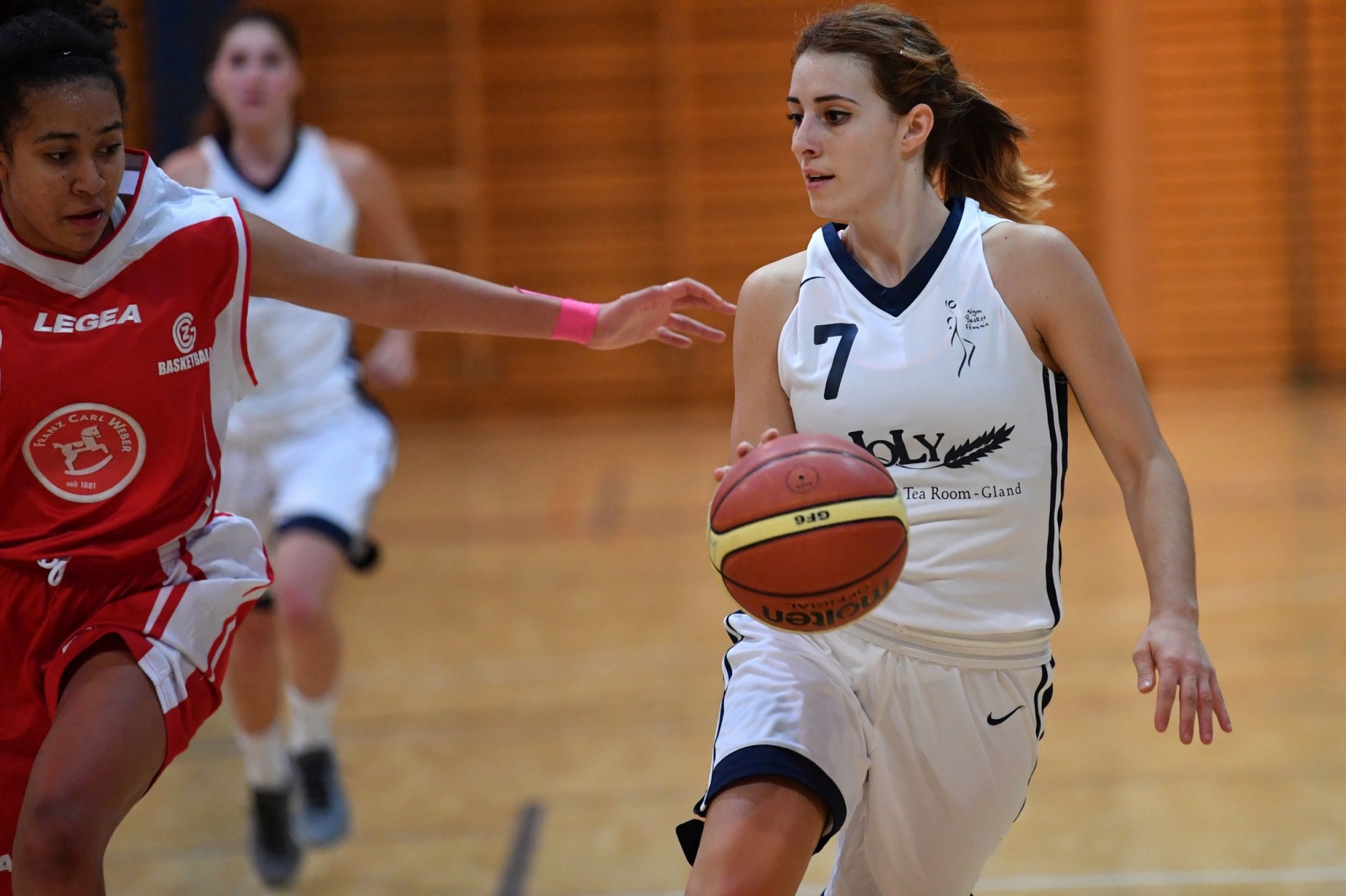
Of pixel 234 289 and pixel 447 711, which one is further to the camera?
pixel 447 711

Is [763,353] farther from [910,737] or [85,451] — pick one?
[85,451]

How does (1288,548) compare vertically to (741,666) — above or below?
below

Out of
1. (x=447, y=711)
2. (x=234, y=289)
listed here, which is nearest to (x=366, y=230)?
(x=447, y=711)

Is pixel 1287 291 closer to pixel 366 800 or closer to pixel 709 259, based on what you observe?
pixel 709 259

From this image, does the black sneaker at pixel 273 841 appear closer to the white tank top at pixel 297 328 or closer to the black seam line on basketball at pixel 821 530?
the white tank top at pixel 297 328

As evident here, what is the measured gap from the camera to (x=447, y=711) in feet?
19.8

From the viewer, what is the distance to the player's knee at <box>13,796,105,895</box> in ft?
7.34

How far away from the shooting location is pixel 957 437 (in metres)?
2.66

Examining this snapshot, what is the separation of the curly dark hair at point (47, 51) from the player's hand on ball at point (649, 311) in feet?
3.25

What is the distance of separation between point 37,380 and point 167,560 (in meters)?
0.39

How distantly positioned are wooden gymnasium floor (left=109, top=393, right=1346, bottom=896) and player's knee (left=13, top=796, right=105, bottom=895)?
6.78 ft

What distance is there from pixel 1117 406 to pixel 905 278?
A: 451 mm

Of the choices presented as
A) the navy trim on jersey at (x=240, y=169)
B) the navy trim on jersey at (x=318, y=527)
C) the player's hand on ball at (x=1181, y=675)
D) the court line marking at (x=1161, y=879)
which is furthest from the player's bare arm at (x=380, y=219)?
the player's hand on ball at (x=1181, y=675)

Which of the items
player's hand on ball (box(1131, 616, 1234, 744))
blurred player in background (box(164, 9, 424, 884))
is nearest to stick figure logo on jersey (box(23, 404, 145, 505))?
player's hand on ball (box(1131, 616, 1234, 744))
